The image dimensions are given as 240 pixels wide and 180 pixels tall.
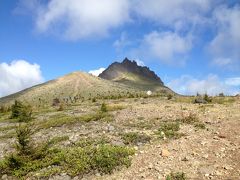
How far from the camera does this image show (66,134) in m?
24.2

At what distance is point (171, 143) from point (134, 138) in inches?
87.4

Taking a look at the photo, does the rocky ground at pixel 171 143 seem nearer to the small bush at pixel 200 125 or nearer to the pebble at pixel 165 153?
the pebble at pixel 165 153

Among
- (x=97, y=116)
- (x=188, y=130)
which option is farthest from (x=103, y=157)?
(x=97, y=116)

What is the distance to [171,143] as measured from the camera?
64.7 feet

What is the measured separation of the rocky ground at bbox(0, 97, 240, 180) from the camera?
16453 mm

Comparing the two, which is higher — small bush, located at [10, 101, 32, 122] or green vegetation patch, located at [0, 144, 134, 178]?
small bush, located at [10, 101, 32, 122]

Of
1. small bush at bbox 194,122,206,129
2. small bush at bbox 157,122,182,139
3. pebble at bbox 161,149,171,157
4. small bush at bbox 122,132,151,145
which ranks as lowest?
pebble at bbox 161,149,171,157

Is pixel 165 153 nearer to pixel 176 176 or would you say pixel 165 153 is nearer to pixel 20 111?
pixel 176 176

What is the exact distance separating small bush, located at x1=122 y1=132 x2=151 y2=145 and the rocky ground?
27 cm

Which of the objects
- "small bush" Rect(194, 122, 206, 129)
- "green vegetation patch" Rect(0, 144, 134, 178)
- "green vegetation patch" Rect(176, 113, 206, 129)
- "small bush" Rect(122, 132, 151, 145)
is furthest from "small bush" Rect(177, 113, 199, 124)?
"green vegetation patch" Rect(0, 144, 134, 178)

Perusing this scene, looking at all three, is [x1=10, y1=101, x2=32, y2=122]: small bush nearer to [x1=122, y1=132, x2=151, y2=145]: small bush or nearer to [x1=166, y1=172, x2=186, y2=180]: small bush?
[x1=122, y1=132, x2=151, y2=145]: small bush

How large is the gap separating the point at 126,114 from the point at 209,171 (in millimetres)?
14571

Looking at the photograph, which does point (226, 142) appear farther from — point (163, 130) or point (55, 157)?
point (55, 157)

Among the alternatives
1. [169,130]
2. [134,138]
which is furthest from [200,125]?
[134,138]
